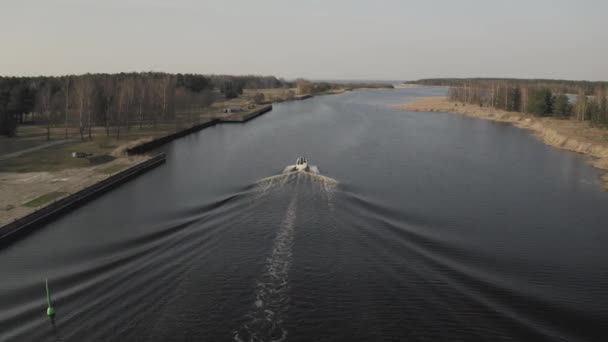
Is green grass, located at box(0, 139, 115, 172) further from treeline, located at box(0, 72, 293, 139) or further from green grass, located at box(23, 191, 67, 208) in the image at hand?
green grass, located at box(23, 191, 67, 208)

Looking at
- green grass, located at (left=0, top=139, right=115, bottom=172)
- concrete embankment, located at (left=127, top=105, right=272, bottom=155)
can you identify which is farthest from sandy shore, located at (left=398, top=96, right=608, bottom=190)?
green grass, located at (left=0, top=139, right=115, bottom=172)

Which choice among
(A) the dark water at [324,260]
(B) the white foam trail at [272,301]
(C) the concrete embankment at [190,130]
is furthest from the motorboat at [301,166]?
(C) the concrete embankment at [190,130]

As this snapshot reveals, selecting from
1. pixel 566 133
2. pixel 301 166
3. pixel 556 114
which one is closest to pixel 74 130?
pixel 301 166

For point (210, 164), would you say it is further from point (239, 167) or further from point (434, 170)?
point (434, 170)

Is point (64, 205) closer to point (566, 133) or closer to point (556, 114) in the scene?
point (566, 133)

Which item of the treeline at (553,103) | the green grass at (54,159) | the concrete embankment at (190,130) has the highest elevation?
the treeline at (553,103)

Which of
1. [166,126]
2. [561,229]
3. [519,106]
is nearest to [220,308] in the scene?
Answer: [561,229]

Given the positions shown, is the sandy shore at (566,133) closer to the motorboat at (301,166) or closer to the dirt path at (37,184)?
the motorboat at (301,166)

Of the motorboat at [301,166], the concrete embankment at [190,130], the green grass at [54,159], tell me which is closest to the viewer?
the motorboat at [301,166]
